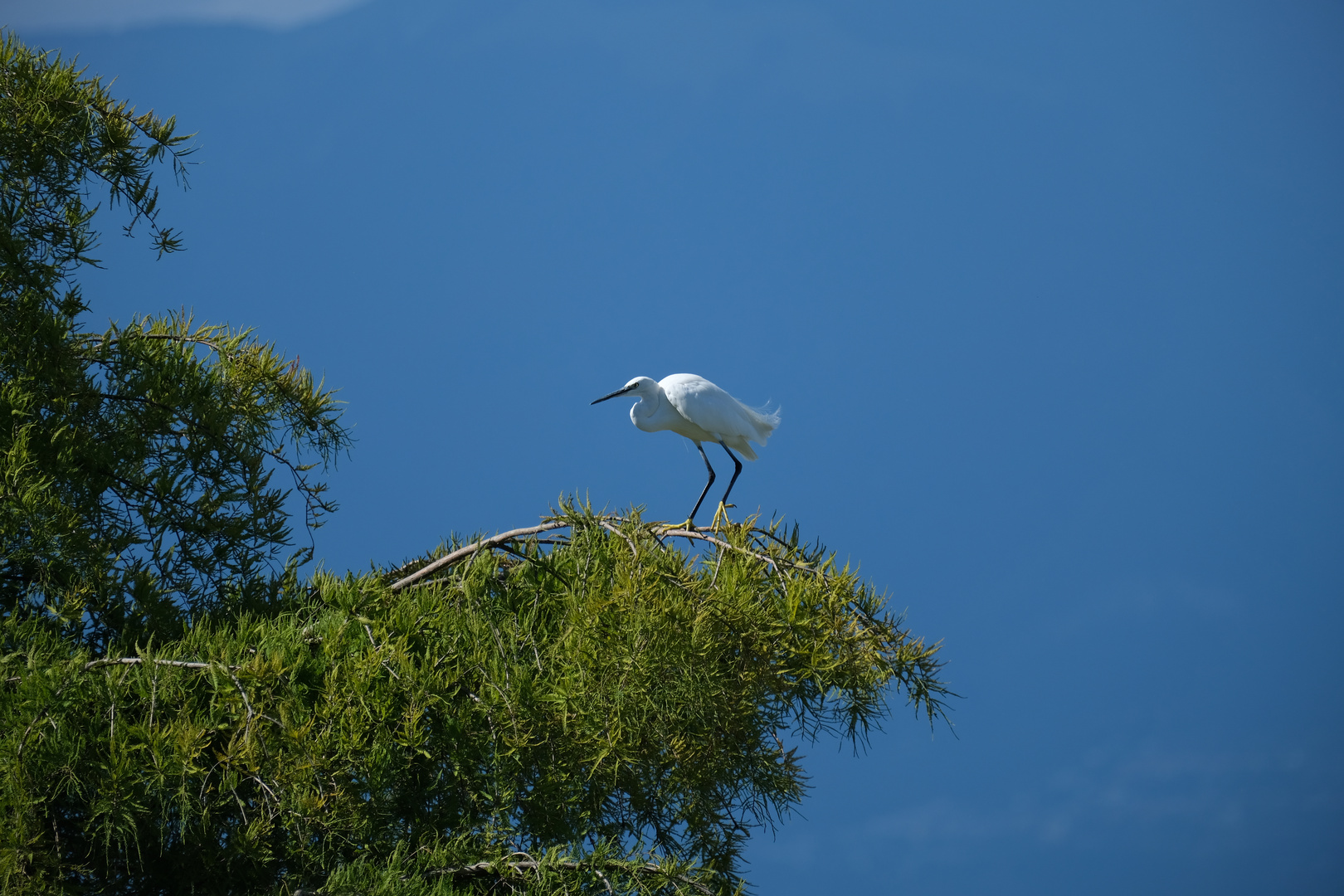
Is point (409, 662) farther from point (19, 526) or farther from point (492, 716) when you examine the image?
point (19, 526)

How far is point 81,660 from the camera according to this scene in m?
1.34

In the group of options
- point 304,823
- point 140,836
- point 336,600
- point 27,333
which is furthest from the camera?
point 27,333

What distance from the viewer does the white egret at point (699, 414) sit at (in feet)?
8.45

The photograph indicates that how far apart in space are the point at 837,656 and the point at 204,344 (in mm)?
1484

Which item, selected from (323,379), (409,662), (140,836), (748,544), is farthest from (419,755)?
(323,379)

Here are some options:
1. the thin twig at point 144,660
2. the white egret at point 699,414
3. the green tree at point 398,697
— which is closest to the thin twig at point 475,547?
the green tree at point 398,697

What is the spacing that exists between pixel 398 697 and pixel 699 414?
1358 mm

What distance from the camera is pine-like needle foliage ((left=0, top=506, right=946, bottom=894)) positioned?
1.26m

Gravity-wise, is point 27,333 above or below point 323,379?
below

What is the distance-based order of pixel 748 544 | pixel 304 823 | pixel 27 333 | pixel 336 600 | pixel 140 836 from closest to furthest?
pixel 304 823 < pixel 140 836 < pixel 748 544 < pixel 336 600 < pixel 27 333

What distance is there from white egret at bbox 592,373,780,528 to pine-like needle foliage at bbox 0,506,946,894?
1.01 m

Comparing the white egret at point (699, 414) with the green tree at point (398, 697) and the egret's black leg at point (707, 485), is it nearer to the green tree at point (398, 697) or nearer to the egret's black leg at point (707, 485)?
the egret's black leg at point (707, 485)

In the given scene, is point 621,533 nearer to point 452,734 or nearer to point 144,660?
point 452,734

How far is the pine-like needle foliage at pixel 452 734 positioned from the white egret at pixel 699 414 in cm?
101
